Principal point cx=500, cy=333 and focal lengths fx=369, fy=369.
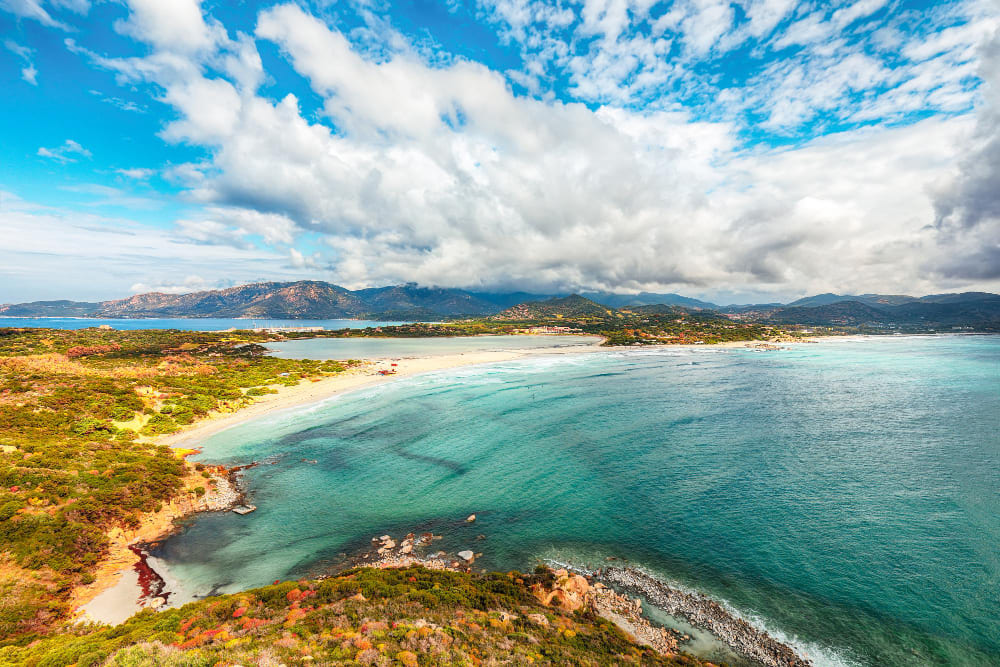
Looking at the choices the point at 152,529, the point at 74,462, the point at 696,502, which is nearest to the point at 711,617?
the point at 696,502

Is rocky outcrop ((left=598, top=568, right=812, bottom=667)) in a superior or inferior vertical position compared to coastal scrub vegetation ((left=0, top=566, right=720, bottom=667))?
inferior

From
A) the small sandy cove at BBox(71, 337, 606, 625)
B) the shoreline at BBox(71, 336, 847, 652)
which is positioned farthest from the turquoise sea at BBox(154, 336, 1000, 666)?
the small sandy cove at BBox(71, 337, 606, 625)

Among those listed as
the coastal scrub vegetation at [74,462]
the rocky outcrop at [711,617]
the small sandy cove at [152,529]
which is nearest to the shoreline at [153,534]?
the small sandy cove at [152,529]

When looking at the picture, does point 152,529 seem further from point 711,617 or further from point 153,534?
point 711,617

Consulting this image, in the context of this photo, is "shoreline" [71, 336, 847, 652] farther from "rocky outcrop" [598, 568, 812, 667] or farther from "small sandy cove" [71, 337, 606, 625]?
"rocky outcrop" [598, 568, 812, 667]

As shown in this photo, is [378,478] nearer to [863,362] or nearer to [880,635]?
[880,635]

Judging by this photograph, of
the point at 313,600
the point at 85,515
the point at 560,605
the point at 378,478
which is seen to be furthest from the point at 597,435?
the point at 85,515
